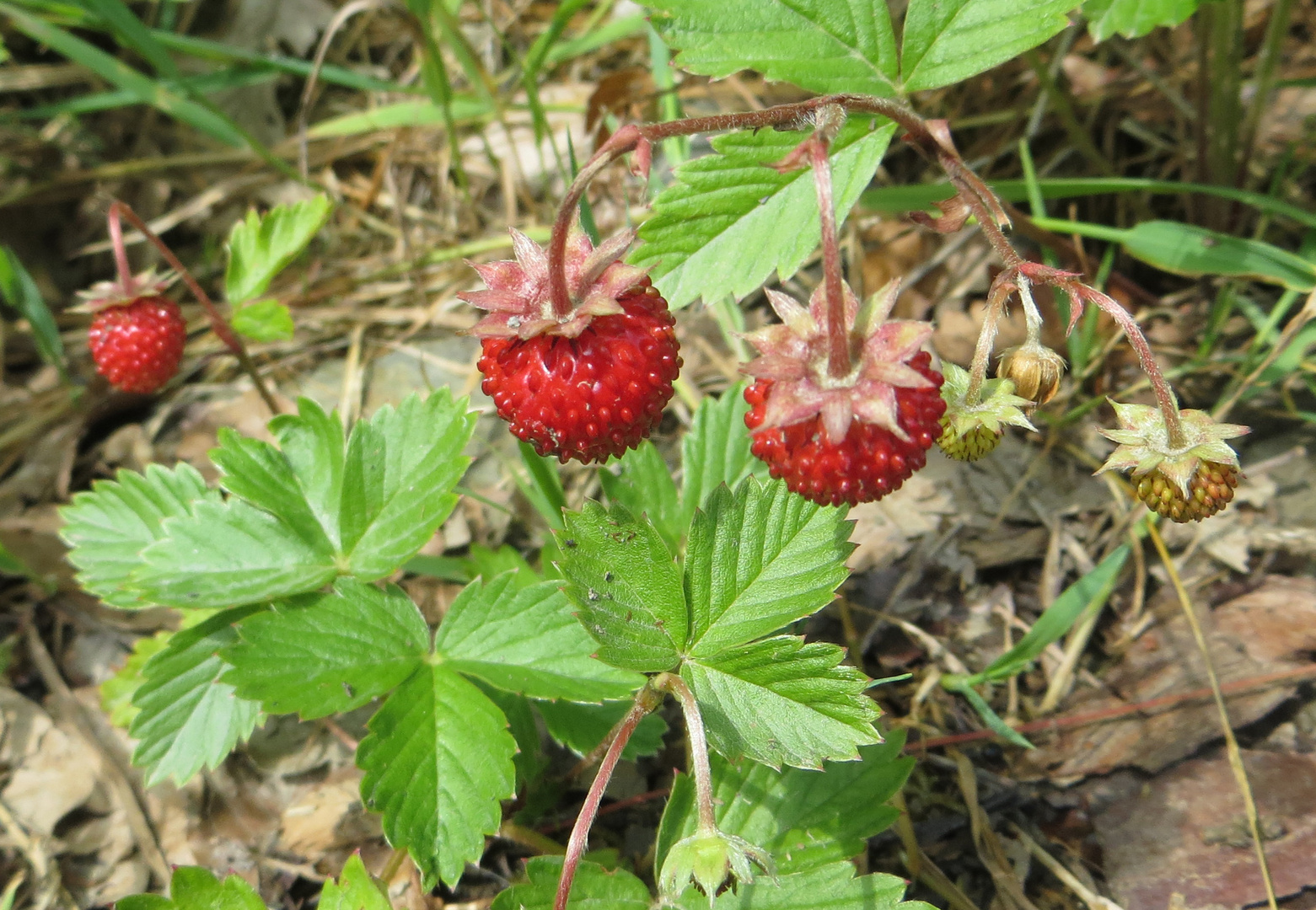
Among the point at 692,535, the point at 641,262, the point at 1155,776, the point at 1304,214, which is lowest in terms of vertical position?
the point at 1155,776

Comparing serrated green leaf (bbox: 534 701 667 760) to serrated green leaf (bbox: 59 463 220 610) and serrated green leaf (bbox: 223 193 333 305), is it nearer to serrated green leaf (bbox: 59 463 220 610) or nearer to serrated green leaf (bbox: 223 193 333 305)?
serrated green leaf (bbox: 59 463 220 610)

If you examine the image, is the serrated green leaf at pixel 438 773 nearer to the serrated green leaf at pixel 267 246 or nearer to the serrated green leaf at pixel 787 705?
the serrated green leaf at pixel 787 705

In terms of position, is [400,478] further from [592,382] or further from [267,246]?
[267,246]

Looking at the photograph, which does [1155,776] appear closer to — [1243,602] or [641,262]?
[1243,602]

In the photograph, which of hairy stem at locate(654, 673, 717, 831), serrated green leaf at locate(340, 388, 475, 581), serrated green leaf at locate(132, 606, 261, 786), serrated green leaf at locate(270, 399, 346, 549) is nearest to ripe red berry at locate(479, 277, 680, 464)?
hairy stem at locate(654, 673, 717, 831)

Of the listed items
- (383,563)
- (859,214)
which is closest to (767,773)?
(383,563)

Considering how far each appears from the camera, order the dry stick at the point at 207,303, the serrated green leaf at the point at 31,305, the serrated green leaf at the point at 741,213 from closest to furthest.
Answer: the serrated green leaf at the point at 741,213 → the dry stick at the point at 207,303 → the serrated green leaf at the point at 31,305

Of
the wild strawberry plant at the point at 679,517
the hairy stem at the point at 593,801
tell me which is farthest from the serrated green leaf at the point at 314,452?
Result: the hairy stem at the point at 593,801
